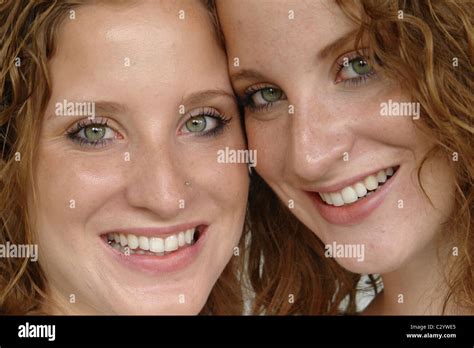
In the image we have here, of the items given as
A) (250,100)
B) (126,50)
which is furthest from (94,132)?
(250,100)

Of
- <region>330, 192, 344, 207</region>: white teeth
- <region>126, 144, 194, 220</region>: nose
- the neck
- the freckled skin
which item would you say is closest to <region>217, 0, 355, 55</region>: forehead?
the freckled skin

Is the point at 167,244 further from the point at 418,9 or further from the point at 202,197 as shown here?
the point at 418,9

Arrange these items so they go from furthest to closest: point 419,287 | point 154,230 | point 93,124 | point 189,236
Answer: point 419,287 → point 189,236 → point 154,230 → point 93,124

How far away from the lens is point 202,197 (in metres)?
2.36

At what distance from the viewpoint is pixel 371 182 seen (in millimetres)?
2326

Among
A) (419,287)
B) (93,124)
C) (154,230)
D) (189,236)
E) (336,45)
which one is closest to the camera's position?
(336,45)

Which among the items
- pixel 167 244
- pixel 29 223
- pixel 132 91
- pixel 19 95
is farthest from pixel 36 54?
pixel 167 244

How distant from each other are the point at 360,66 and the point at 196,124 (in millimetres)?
492

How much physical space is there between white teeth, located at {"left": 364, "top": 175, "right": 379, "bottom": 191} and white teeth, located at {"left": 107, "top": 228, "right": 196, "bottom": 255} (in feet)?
1.82

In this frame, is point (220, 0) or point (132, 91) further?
point (220, 0)

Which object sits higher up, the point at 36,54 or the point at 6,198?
the point at 36,54

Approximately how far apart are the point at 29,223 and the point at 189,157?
475mm

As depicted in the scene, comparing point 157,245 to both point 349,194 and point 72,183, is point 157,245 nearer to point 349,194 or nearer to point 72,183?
point 72,183
